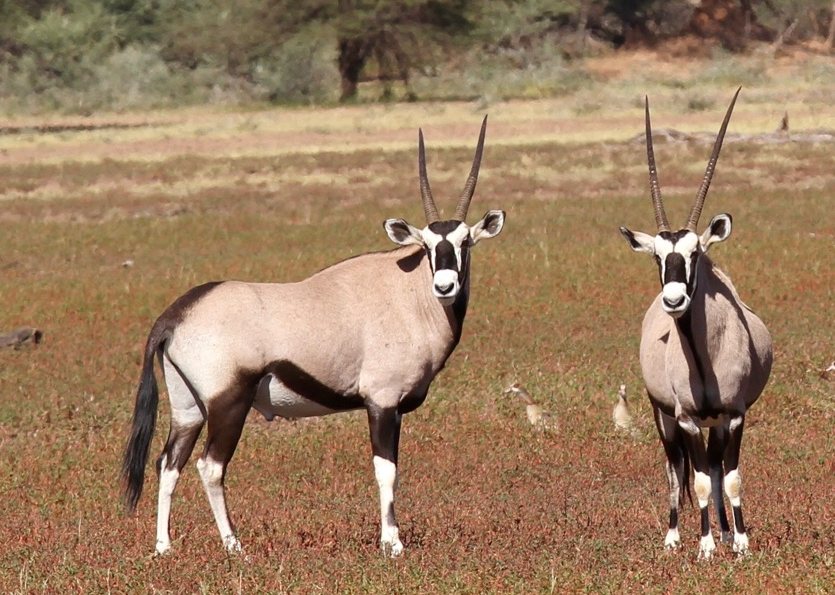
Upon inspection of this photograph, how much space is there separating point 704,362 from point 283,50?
57.6m

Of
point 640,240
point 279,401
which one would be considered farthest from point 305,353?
point 640,240

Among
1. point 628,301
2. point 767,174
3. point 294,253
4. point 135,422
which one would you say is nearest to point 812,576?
point 135,422

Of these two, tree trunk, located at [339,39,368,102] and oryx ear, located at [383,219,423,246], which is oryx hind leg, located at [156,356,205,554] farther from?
tree trunk, located at [339,39,368,102]

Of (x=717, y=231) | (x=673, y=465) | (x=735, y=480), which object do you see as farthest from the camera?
(x=673, y=465)

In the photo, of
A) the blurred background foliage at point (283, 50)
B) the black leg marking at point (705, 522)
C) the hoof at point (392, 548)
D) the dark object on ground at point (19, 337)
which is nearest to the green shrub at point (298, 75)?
the blurred background foliage at point (283, 50)

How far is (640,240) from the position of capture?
29.7 ft

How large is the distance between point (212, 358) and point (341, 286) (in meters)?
1.05

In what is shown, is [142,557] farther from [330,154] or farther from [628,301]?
[330,154]

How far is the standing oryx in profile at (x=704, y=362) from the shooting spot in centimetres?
878

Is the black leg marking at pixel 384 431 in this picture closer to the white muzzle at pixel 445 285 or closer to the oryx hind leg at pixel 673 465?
the white muzzle at pixel 445 285

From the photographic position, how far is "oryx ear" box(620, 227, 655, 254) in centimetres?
899

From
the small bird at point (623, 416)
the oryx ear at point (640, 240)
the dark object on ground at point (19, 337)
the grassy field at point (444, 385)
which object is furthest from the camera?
the dark object on ground at point (19, 337)

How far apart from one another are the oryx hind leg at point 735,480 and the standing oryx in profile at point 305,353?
1.81 meters

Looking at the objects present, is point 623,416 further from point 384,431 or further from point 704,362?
point 384,431
